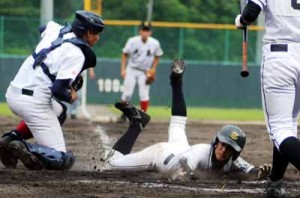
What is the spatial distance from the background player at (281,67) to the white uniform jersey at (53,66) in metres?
2.13

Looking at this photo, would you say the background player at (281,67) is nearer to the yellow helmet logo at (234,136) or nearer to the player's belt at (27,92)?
the yellow helmet logo at (234,136)

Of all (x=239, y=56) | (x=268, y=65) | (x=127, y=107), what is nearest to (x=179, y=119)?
(x=127, y=107)

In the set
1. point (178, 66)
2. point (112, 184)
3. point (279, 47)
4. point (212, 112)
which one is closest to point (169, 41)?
point (212, 112)

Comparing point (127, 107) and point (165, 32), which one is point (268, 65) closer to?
point (127, 107)

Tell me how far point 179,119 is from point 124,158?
0.72m

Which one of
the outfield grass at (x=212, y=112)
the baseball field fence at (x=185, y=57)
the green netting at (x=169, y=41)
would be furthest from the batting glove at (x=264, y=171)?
the green netting at (x=169, y=41)

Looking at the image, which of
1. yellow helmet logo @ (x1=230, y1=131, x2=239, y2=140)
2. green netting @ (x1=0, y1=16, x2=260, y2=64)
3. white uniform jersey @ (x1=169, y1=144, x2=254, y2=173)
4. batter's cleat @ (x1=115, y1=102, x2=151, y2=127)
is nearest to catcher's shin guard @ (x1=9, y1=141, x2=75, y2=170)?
batter's cleat @ (x1=115, y1=102, x2=151, y2=127)

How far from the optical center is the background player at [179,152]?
826 centimetres

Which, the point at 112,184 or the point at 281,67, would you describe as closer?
the point at 281,67

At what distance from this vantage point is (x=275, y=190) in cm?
720

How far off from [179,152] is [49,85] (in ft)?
4.63

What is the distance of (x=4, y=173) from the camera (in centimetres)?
843

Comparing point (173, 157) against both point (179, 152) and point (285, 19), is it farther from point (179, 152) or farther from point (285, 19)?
point (285, 19)

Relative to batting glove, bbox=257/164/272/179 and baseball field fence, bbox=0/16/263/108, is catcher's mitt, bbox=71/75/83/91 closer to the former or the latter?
batting glove, bbox=257/164/272/179
